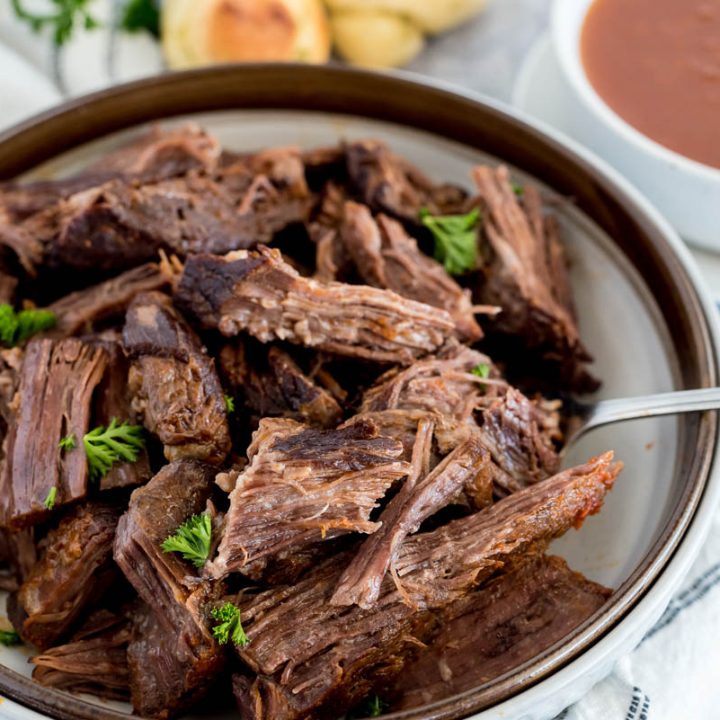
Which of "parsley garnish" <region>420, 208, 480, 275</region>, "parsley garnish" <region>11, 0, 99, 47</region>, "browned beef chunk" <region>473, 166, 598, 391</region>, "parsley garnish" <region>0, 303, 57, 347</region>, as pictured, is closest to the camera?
"parsley garnish" <region>0, 303, 57, 347</region>

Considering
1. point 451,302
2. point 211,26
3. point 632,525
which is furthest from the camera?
point 211,26

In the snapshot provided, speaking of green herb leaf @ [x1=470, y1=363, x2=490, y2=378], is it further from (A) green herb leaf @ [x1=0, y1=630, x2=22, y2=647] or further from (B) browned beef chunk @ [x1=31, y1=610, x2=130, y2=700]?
(A) green herb leaf @ [x1=0, y1=630, x2=22, y2=647]

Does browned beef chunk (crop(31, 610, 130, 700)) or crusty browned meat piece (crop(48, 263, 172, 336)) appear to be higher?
crusty browned meat piece (crop(48, 263, 172, 336))

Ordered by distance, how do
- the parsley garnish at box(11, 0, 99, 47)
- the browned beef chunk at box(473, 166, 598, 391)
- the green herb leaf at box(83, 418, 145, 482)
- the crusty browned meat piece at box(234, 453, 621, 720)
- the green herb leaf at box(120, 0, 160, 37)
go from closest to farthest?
the crusty browned meat piece at box(234, 453, 621, 720), the green herb leaf at box(83, 418, 145, 482), the browned beef chunk at box(473, 166, 598, 391), the parsley garnish at box(11, 0, 99, 47), the green herb leaf at box(120, 0, 160, 37)

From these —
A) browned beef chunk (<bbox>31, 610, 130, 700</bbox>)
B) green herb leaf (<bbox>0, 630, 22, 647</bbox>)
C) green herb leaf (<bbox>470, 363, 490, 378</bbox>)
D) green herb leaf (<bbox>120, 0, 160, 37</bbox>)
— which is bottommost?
green herb leaf (<bbox>0, 630, 22, 647</bbox>)

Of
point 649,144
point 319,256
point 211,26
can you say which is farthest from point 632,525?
point 211,26

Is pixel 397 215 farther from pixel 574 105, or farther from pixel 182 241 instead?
pixel 574 105

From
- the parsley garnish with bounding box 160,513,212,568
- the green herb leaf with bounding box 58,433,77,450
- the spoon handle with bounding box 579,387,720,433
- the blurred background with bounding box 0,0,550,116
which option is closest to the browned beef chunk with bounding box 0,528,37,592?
the green herb leaf with bounding box 58,433,77,450
